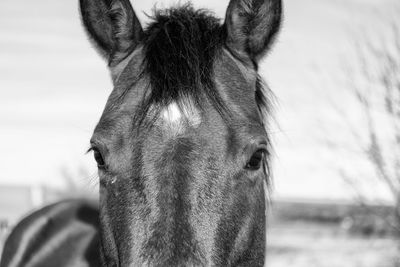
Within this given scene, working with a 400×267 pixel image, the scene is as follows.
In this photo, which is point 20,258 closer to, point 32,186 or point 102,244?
point 102,244

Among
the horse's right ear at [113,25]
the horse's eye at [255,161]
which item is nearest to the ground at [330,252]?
the horse's eye at [255,161]

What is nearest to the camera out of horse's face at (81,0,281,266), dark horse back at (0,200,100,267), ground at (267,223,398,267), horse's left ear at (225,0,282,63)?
horse's face at (81,0,281,266)

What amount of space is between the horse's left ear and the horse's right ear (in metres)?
0.62

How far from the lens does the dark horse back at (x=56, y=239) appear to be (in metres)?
5.31

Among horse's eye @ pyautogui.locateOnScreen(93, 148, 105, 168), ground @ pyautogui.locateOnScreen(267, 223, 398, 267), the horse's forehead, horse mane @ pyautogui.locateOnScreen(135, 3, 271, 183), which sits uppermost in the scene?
horse mane @ pyautogui.locateOnScreen(135, 3, 271, 183)

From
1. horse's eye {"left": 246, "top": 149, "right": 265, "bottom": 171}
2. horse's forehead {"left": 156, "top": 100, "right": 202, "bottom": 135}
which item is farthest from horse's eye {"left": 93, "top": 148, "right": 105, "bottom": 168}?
horse's eye {"left": 246, "top": 149, "right": 265, "bottom": 171}

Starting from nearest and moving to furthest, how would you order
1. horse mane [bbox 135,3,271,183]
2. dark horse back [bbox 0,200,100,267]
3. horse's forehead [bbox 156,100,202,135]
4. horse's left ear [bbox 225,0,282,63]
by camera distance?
1. horse's forehead [bbox 156,100,202,135]
2. horse mane [bbox 135,3,271,183]
3. horse's left ear [bbox 225,0,282,63]
4. dark horse back [bbox 0,200,100,267]

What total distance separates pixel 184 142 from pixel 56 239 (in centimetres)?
311

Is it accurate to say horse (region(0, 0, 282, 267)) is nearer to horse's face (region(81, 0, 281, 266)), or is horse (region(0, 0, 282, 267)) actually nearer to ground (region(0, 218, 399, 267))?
horse's face (region(81, 0, 281, 266))

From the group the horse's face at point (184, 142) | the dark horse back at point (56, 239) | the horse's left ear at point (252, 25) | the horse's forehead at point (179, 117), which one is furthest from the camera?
the dark horse back at point (56, 239)

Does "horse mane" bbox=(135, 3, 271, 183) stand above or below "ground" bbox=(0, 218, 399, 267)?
above

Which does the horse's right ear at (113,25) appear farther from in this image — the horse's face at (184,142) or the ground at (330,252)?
the ground at (330,252)

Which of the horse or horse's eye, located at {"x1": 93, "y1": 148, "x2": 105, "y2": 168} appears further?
horse's eye, located at {"x1": 93, "y1": 148, "x2": 105, "y2": 168}

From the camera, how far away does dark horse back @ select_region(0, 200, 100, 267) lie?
209 inches
